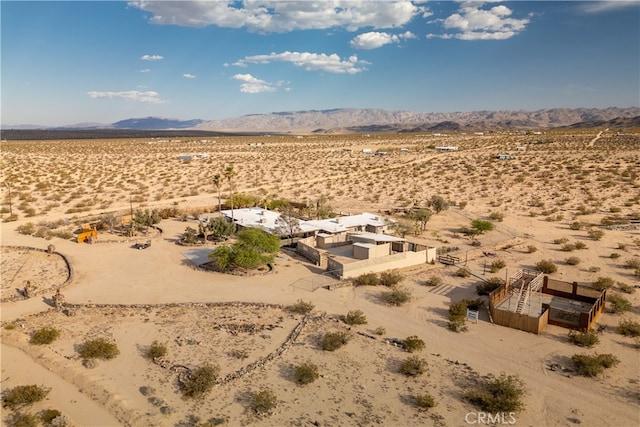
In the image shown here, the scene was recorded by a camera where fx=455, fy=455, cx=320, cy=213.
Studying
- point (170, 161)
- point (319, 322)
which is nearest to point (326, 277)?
point (319, 322)

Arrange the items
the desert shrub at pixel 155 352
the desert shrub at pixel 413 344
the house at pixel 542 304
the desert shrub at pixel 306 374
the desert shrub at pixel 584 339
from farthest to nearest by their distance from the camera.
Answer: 1. the house at pixel 542 304
2. the desert shrub at pixel 584 339
3. the desert shrub at pixel 413 344
4. the desert shrub at pixel 155 352
5. the desert shrub at pixel 306 374

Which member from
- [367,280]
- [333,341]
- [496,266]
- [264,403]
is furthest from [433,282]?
[264,403]

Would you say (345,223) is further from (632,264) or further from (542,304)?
(632,264)

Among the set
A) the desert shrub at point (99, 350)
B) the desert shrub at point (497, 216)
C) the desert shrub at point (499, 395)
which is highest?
the desert shrub at point (497, 216)

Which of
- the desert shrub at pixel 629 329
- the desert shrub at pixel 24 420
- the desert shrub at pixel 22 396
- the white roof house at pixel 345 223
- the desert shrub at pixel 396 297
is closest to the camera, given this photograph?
the desert shrub at pixel 24 420

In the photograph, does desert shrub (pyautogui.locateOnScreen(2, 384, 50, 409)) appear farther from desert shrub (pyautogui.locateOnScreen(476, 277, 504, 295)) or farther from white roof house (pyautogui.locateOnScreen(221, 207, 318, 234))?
desert shrub (pyautogui.locateOnScreen(476, 277, 504, 295))

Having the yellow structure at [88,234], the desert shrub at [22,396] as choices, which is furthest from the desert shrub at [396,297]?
the yellow structure at [88,234]

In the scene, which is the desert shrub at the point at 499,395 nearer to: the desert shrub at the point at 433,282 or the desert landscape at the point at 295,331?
the desert landscape at the point at 295,331

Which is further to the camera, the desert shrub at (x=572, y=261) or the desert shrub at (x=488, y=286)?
the desert shrub at (x=572, y=261)
